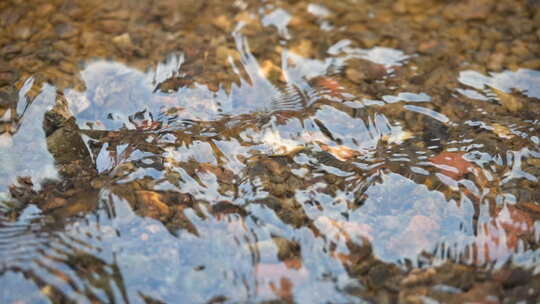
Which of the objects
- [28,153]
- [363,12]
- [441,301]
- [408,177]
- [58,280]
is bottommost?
[441,301]

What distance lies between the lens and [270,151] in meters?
2.28

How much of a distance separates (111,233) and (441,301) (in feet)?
3.86

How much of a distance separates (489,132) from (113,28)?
78.8 inches

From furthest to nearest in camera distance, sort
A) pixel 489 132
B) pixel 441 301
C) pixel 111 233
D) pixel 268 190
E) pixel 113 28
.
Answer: pixel 113 28 → pixel 489 132 → pixel 268 190 → pixel 111 233 → pixel 441 301

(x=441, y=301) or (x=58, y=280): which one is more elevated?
(x=58, y=280)

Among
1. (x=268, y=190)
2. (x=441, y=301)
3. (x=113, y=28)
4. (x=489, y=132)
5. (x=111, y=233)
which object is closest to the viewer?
(x=441, y=301)

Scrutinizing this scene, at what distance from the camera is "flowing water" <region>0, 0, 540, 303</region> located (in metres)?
1.83

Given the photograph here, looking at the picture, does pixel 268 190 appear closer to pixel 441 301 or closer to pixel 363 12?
pixel 441 301

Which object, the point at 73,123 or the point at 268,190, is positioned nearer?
the point at 268,190

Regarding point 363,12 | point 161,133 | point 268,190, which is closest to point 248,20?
point 363,12

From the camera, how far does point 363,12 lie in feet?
9.91

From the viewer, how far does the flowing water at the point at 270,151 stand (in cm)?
183

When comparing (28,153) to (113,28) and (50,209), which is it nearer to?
(50,209)

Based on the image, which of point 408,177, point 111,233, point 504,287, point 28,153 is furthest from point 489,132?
point 28,153
